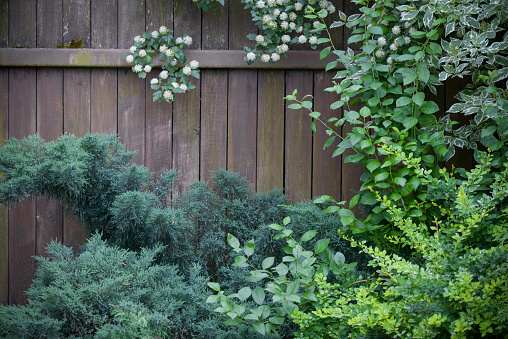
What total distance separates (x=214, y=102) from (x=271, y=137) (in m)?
0.37

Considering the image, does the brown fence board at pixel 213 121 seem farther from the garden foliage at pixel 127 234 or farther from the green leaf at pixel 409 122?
the green leaf at pixel 409 122

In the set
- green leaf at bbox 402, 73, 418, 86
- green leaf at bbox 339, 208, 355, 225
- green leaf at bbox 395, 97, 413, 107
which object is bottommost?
green leaf at bbox 339, 208, 355, 225

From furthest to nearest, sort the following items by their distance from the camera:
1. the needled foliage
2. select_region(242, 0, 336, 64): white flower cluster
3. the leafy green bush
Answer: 1. select_region(242, 0, 336, 64): white flower cluster
2. the needled foliage
3. the leafy green bush

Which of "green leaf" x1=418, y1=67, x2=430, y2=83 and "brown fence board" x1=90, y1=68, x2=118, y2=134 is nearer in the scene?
"green leaf" x1=418, y1=67, x2=430, y2=83

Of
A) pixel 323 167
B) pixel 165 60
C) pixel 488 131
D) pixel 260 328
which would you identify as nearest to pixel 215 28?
pixel 165 60

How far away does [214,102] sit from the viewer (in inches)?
97.7

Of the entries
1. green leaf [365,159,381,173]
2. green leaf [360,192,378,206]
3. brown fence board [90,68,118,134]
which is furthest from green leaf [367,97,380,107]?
brown fence board [90,68,118,134]

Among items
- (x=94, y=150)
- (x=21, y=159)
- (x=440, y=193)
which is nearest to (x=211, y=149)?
(x=94, y=150)

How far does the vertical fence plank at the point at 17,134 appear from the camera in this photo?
2.46m

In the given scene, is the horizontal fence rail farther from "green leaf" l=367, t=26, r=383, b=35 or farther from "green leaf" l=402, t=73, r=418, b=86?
"green leaf" l=402, t=73, r=418, b=86

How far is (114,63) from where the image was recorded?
2.41 metres

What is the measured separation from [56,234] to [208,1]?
59.8 inches

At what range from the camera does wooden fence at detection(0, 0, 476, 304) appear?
246 cm

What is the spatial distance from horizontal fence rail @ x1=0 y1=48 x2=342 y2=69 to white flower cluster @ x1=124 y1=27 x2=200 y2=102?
0.19 feet
